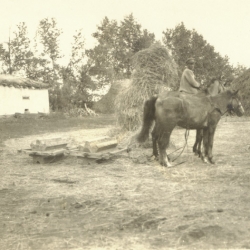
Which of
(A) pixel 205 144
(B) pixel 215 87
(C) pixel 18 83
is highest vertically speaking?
(C) pixel 18 83

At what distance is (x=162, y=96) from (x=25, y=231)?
15.3ft

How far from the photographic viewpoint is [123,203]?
203 inches

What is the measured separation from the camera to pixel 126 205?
199 inches

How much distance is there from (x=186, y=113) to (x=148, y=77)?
340 cm

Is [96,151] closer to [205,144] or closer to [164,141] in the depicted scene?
[164,141]

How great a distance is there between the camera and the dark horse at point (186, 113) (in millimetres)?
7766

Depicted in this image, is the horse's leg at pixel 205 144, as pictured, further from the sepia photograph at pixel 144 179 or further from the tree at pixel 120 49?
the tree at pixel 120 49

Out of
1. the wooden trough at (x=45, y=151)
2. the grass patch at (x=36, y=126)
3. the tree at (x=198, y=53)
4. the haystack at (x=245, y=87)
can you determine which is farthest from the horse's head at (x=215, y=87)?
the tree at (x=198, y=53)

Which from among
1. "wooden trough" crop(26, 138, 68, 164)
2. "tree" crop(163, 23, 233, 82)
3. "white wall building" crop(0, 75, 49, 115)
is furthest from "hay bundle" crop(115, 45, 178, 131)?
"tree" crop(163, 23, 233, 82)

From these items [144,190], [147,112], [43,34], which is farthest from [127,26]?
[144,190]

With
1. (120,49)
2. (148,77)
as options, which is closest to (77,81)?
(120,49)

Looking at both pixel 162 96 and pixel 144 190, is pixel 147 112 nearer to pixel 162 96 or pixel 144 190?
pixel 162 96

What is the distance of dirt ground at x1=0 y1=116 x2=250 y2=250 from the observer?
12.5 feet

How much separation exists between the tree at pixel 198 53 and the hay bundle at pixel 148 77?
2892cm
